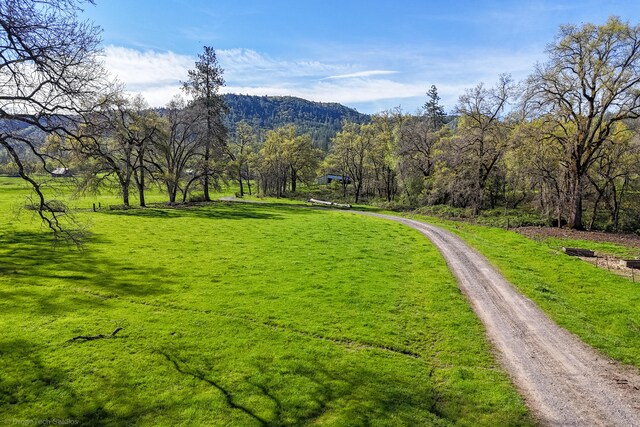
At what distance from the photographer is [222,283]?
18.8m

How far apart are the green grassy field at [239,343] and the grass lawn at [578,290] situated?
4.29m

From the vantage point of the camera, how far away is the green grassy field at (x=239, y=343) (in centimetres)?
924

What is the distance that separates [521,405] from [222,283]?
46.1 feet

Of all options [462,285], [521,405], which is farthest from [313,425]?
[462,285]

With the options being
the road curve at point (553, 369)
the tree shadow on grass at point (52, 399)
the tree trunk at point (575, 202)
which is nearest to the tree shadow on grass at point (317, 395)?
the tree shadow on grass at point (52, 399)

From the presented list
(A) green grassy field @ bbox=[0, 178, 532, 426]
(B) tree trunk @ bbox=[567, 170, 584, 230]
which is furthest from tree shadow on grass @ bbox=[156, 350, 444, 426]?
(B) tree trunk @ bbox=[567, 170, 584, 230]

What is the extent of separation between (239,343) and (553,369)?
10.5m

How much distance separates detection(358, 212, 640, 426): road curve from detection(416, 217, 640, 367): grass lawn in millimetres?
833

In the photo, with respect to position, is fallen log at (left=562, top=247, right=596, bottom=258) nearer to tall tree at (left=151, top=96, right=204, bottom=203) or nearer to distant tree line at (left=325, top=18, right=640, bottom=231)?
distant tree line at (left=325, top=18, right=640, bottom=231)

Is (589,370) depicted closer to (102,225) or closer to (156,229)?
(156,229)

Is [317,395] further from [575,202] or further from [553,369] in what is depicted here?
[575,202]

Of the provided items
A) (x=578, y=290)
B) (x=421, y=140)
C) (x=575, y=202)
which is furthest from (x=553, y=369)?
(x=421, y=140)

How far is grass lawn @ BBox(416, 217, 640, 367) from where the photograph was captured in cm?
1419

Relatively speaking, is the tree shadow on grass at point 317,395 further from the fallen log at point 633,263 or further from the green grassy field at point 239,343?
the fallen log at point 633,263
